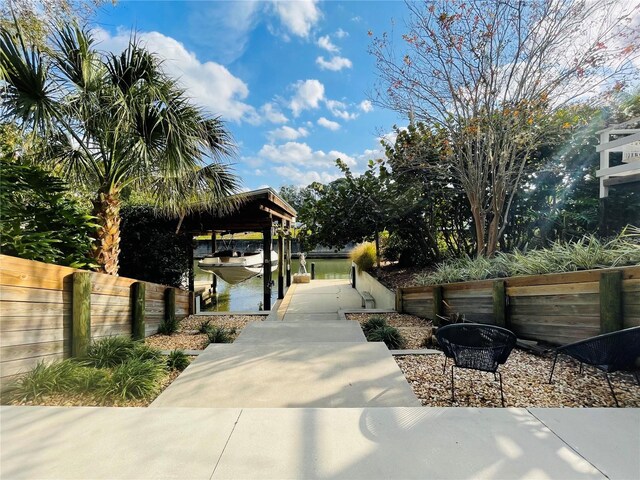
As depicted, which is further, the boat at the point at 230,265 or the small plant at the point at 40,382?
the boat at the point at 230,265

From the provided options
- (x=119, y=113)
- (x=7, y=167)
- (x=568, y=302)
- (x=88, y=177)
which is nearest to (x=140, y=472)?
(x=7, y=167)

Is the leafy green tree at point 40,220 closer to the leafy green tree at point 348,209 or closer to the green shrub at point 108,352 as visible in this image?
the green shrub at point 108,352

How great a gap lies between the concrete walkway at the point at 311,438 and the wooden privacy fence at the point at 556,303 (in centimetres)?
97

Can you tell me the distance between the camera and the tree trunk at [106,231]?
389 centimetres

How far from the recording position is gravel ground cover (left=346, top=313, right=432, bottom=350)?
383cm

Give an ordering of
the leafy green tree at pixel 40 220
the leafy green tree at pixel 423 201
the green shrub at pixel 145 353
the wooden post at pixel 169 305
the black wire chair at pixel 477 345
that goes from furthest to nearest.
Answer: the leafy green tree at pixel 423 201 < the wooden post at pixel 169 305 < the green shrub at pixel 145 353 < the leafy green tree at pixel 40 220 < the black wire chair at pixel 477 345

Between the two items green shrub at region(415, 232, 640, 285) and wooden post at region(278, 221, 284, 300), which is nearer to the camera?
green shrub at region(415, 232, 640, 285)

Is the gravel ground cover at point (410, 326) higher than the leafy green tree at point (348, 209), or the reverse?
the leafy green tree at point (348, 209)

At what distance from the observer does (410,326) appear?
195 inches

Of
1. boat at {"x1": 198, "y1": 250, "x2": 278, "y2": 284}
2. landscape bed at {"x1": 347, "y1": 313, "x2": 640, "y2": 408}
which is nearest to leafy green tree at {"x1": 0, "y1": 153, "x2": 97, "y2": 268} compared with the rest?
landscape bed at {"x1": 347, "y1": 313, "x2": 640, "y2": 408}

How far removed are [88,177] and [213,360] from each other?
3.51m

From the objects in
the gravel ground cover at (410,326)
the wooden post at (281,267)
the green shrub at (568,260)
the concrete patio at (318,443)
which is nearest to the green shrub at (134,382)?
the concrete patio at (318,443)

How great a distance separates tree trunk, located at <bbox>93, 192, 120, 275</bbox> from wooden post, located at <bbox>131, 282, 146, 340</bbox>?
0.40 meters

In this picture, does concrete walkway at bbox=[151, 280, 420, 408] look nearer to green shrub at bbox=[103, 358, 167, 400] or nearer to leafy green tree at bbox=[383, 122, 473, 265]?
green shrub at bbox=[103, 358, 167, 400]
